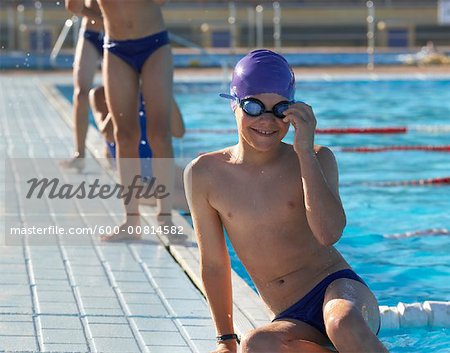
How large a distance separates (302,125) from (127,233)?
2.62 meters

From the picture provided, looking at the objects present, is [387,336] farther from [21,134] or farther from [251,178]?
[21,134]

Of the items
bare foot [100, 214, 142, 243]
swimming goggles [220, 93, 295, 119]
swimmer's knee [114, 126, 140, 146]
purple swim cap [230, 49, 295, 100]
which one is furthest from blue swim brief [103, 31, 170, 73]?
swimming goggles [220, 93, 295, 119]

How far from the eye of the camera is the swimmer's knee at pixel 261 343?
3.20 meters

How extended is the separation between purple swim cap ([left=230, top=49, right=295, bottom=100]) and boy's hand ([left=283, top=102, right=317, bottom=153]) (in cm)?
10

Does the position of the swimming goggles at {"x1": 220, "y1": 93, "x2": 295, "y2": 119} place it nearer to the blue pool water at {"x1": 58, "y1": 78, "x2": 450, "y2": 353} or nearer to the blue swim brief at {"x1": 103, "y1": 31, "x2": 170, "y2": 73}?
the blue pool water at {"x1": 58, "y1": 78, "x2": 450, "y2": 353}

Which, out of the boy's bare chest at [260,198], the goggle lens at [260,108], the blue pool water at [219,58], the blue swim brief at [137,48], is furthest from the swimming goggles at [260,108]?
the blue pool water at [219,58]

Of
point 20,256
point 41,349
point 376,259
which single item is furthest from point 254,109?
point 376,259

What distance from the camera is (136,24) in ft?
19.0

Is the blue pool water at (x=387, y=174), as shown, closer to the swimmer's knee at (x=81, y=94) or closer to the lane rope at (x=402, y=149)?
the lane rope at (x=402, y=149)

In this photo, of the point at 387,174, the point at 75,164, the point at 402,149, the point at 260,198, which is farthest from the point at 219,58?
the point at 260,198

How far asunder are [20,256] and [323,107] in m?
9.27

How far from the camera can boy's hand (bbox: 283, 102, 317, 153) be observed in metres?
3.30

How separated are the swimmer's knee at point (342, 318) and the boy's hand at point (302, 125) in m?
0.47

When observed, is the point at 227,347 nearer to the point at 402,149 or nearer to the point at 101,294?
the point at 101,294
